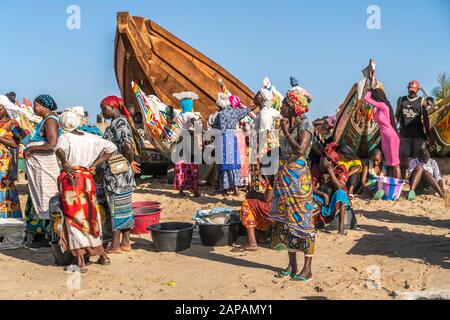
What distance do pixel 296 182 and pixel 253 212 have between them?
4.36 feet

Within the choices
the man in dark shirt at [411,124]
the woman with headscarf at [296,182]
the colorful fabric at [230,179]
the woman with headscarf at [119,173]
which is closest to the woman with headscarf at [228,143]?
the colorful fabric at [230,179]

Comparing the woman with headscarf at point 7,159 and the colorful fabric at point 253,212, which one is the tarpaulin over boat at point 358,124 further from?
the woman with headscarf at point 7,159

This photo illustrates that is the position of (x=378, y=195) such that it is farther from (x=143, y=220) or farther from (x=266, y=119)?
(x=143, y=220)

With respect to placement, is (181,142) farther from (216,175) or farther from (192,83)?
(192,83)

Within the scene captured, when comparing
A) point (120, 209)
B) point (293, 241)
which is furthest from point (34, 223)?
point (293, 241)

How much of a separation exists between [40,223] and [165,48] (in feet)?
24.2

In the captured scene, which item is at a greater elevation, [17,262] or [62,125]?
[62,125]

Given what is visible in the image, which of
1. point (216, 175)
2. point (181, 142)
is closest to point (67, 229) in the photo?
point (181, 142)

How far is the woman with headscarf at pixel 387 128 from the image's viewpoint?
852 centimetres

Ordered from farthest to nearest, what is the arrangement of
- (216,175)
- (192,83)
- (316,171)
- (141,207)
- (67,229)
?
(192,83) < (216,175) < (141,207) < (316,171) < (67,229)

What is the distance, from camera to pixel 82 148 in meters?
4.56

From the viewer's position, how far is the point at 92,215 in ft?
14.9

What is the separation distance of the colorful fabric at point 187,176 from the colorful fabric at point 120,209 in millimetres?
3723
